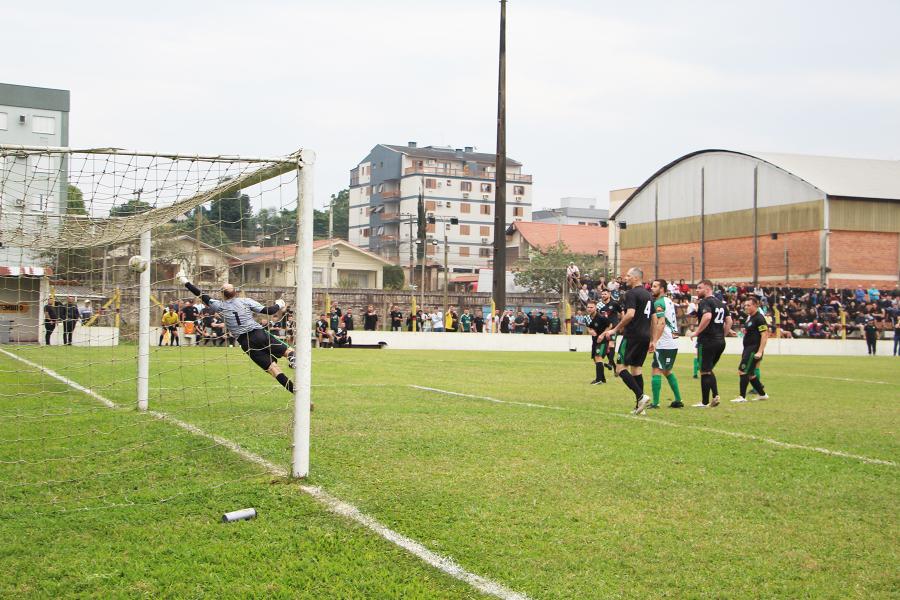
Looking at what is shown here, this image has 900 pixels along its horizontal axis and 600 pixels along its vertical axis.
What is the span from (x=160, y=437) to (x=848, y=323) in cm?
3976

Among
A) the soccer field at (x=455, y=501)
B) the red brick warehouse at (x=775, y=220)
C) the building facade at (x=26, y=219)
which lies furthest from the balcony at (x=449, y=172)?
the soccer field at (x=455, y=501)

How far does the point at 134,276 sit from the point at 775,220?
45.5 metres

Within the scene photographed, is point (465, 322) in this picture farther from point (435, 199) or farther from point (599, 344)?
point (435, 199)

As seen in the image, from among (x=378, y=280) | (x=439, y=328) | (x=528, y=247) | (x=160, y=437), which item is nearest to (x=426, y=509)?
(x=160, y=437)

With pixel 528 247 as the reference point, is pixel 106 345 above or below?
below

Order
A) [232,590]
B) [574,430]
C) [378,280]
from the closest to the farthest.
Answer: [232,590], [574,430], [378,280]

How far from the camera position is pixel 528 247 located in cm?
8194

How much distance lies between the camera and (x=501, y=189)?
141ft

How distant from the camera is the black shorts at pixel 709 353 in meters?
13.8

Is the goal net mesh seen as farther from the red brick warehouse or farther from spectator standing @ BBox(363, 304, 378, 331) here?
the red brick warehouse

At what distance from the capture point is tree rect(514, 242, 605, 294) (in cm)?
6250

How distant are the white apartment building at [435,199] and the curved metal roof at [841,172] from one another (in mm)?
39961

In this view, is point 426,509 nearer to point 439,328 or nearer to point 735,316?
point 439,328

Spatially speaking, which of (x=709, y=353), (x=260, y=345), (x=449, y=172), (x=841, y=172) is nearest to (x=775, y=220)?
(x=841, y=172)
